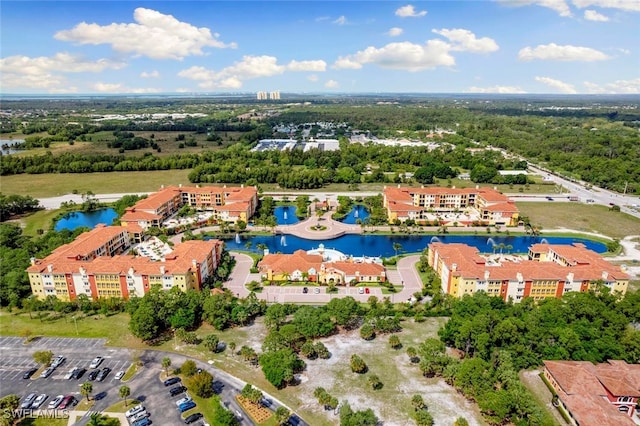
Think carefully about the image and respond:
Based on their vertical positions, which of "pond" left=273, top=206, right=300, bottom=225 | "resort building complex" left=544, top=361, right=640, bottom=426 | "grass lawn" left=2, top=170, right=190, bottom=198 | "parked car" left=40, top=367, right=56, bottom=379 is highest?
"grass lawn" left=2, top=170, right=190, bottom=198

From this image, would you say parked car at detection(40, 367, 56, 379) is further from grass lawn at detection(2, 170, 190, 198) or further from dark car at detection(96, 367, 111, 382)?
grass lawn at detection(2, 170, 190, 198)

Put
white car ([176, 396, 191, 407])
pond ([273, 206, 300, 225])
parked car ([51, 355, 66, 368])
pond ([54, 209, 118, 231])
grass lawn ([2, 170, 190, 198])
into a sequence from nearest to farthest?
white car ([176, 396, 191, 407])
parked car ([51, 355, 66, 368])
pond ([54, 209, 118, 231])
pond ([273, 206, 300, 225])
grass lawn ([2, 170, 190, 198])

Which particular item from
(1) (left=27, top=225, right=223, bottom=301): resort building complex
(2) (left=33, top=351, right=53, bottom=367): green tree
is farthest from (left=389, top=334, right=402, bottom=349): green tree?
(2) (left=33, top=351, right=53, bottom=367): green tree

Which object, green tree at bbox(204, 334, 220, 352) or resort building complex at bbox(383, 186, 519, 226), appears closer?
green tree at bbox(204, 334, 220, 352)

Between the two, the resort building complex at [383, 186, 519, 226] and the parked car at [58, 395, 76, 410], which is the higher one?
the resort building complex at [383, 186, 519, 226]

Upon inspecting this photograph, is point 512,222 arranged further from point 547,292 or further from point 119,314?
point 119,314

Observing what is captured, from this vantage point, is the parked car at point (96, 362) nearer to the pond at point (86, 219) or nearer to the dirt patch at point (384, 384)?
the dirt patch at point (384, 384)
